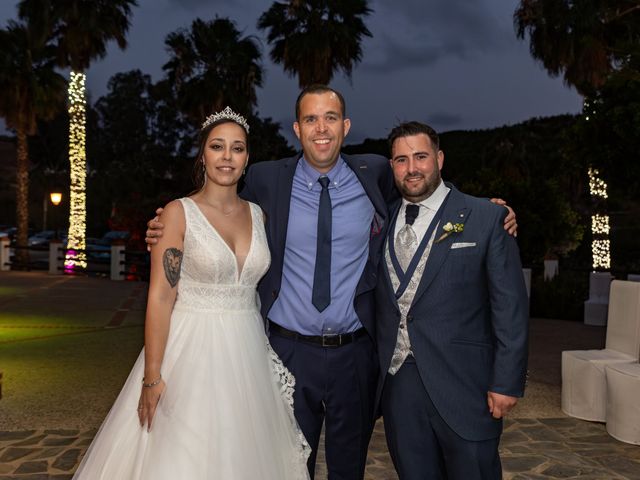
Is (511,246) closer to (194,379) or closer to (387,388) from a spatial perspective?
(387,388)

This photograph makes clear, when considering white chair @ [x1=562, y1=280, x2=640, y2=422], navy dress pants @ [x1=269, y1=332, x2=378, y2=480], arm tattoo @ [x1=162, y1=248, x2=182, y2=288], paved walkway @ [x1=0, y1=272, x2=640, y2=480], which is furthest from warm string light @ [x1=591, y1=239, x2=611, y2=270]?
arm tattoo @ [x1=162, y1=248, x2=182, y2=288]

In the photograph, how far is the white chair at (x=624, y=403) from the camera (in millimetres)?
6156

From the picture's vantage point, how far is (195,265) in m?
3.51

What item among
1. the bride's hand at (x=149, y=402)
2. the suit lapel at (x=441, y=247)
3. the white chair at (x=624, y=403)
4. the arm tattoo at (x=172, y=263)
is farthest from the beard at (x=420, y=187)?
the white chair at (x=624, y=403)

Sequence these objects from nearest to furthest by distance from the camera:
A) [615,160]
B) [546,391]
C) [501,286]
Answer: [501,286] < [546,391] < [615,160]

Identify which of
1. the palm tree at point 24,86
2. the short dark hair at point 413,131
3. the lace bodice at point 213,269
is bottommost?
the lace bodice at point 213,269

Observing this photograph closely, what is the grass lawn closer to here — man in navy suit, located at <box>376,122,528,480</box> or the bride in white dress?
the bride in white dress

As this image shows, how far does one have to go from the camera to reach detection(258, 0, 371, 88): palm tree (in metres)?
21.8

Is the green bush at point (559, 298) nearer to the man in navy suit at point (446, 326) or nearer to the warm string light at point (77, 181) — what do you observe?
the man in navy suit at point (446, 326)

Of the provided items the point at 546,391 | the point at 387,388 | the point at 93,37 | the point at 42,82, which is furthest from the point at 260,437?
the point at 42,82

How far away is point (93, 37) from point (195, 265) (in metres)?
24.6

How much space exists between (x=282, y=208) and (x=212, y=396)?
3.56ft

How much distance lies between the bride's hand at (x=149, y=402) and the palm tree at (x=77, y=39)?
2279 centimetres

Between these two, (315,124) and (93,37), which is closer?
(315,124)
